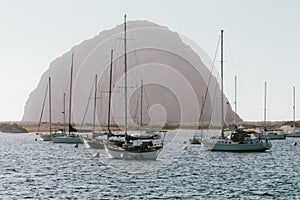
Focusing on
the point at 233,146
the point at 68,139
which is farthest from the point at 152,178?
the point at 68,139

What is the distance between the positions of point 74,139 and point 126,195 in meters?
70.5

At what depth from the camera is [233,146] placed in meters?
77.4

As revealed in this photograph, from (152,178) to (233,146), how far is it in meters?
30.2

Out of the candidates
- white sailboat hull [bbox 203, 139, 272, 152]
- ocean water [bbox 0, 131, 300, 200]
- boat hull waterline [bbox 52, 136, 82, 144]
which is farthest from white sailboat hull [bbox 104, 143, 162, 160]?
boat hull waterline [bbox 52, 136, 82, 144]

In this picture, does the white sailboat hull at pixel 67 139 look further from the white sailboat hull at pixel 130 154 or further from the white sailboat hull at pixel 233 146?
the white sailboat hull at pixel 130 154

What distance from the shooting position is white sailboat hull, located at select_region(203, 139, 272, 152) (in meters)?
77.6

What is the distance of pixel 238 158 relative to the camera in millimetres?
71562

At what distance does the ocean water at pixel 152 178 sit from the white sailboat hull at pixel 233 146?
6.00 metres

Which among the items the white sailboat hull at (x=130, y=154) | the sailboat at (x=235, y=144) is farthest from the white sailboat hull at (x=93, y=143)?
the white sailboat hull at (x=130, y=154)

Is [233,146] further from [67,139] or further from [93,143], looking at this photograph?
[67,139]

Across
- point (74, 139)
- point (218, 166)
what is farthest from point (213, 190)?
point (74, 139)

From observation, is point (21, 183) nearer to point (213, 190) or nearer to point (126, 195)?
point (126, 195)

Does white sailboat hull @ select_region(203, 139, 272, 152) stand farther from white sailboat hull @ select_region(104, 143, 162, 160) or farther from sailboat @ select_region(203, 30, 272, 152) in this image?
white sailboat hull @ select_region(104, 143, 162, 160)

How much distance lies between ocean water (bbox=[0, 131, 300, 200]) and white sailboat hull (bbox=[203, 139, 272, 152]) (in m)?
6.00
